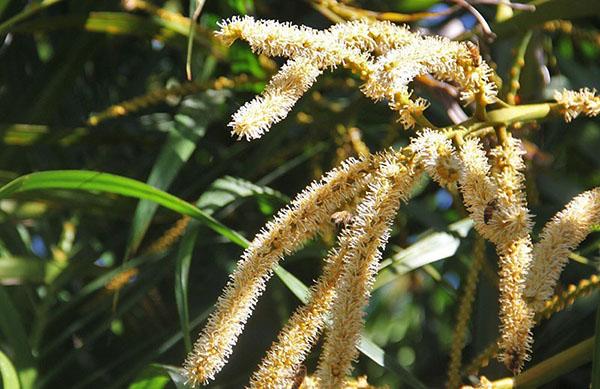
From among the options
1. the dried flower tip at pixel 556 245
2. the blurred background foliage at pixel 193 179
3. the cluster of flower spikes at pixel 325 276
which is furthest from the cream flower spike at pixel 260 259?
the blurred background foliage at pixel 193 179

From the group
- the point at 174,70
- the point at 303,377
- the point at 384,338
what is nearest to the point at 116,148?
the point at 174,70

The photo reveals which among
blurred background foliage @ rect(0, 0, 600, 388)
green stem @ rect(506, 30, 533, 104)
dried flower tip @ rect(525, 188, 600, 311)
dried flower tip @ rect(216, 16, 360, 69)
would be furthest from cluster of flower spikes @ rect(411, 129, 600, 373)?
blurred background foliage @ rect(0, 0, 600, 388)

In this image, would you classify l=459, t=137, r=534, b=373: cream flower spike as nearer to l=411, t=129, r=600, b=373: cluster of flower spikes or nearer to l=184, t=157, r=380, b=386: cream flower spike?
l=411, t=129, r=600, b=373: cluster of flower spikes

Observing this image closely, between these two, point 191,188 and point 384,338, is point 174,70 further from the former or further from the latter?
point 384,338

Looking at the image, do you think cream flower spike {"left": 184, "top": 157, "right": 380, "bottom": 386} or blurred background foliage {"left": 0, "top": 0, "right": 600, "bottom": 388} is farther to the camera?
blurred background foliage {"left": 0, "top": 0, "right": 600, "bottom": 388}

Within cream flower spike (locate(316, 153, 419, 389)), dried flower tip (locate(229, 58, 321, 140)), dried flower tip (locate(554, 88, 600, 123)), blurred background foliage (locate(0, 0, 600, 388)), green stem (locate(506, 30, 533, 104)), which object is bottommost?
blurred background foliage (locate(0, 0, 600, 388))
